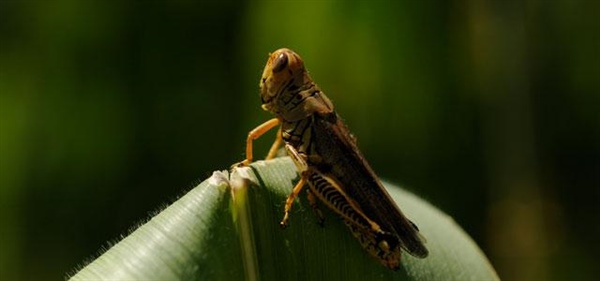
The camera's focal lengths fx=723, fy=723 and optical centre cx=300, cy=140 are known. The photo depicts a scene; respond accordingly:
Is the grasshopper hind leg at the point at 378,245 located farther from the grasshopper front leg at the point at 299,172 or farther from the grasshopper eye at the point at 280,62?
the grasshopper eye at the point at 280,62

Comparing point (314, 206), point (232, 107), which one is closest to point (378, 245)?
point (314, 206)

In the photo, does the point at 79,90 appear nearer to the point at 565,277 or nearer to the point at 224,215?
the point at 224,215

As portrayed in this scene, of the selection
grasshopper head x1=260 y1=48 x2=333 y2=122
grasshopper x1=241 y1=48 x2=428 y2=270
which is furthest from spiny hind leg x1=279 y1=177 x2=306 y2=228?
grasshopper head x1=260 y1=48 x2=333 y2=122

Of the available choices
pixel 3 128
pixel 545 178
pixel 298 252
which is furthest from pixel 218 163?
pixel 298 252

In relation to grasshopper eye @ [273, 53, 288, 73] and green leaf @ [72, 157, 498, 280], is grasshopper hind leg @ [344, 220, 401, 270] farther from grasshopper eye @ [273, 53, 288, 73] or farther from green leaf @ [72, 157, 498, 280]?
grasshopper eye @ [273, 53, 288, 73]

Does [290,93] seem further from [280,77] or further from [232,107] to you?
[232,107]

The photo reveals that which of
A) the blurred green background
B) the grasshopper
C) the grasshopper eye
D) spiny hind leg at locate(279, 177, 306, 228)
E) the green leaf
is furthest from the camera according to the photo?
the blurred green background
